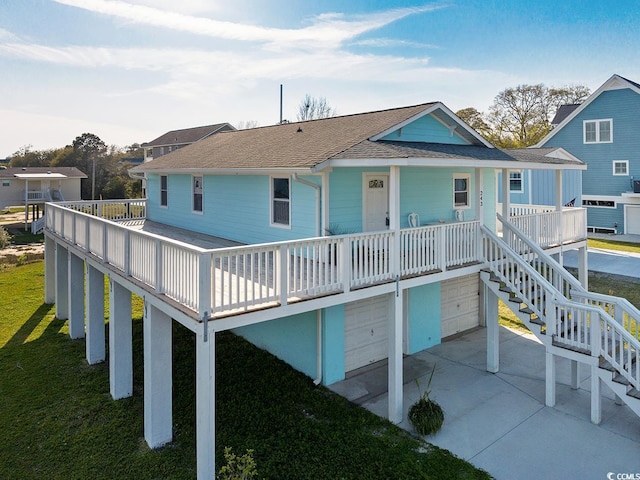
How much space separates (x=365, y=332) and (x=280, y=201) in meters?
3.67

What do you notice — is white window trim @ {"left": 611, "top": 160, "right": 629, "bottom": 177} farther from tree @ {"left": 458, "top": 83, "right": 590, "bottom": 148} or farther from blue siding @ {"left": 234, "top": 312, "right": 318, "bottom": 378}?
blue siding @ {"left": 234, "top": 312, "right": 318, "bottom": 378}

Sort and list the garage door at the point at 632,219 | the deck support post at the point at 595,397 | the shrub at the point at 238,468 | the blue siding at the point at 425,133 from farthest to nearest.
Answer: the garage door at the point at 632,219 < the blue siding at the point at 425,133 < the deck support post at the point at 595,397 < the shrub at the point at 238,468

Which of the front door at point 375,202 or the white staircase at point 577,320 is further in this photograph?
the front door at point 375,202

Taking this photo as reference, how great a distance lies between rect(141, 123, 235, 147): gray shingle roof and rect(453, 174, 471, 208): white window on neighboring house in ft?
108

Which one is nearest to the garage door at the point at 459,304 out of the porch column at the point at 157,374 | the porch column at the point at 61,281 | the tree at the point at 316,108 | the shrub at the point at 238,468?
the shrub at the point at 238,468

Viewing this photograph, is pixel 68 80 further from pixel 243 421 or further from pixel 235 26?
pixel 243 421

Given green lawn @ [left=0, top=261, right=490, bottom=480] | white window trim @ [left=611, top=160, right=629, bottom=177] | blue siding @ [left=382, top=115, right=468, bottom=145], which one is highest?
white window trim @ [left=611, top=160, right=629, bottom=177]

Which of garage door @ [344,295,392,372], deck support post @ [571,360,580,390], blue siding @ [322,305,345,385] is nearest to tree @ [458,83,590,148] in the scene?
garage door @ [344,295,392,372]

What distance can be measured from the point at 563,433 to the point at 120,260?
8716 mm

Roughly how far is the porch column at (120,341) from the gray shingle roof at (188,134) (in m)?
34.5

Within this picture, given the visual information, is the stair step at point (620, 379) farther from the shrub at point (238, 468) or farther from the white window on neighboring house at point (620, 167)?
the white window on neighboring house at point (620, 167)

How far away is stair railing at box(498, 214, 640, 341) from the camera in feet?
26.6

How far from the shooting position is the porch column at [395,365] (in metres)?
8.23

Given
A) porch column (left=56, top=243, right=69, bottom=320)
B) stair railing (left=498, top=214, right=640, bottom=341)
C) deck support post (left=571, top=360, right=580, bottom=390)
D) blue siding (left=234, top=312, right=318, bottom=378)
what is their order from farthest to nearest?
1. porch column (left=56, top=243, right=69, bottom=320)
2. blue siding (left=234, top=312, right=318, bottom=378)
3. deck support post (left=571, top=360, right=580, bottom=390)
4. stair railing (left=498, top=214, right=640, bottom=341)
